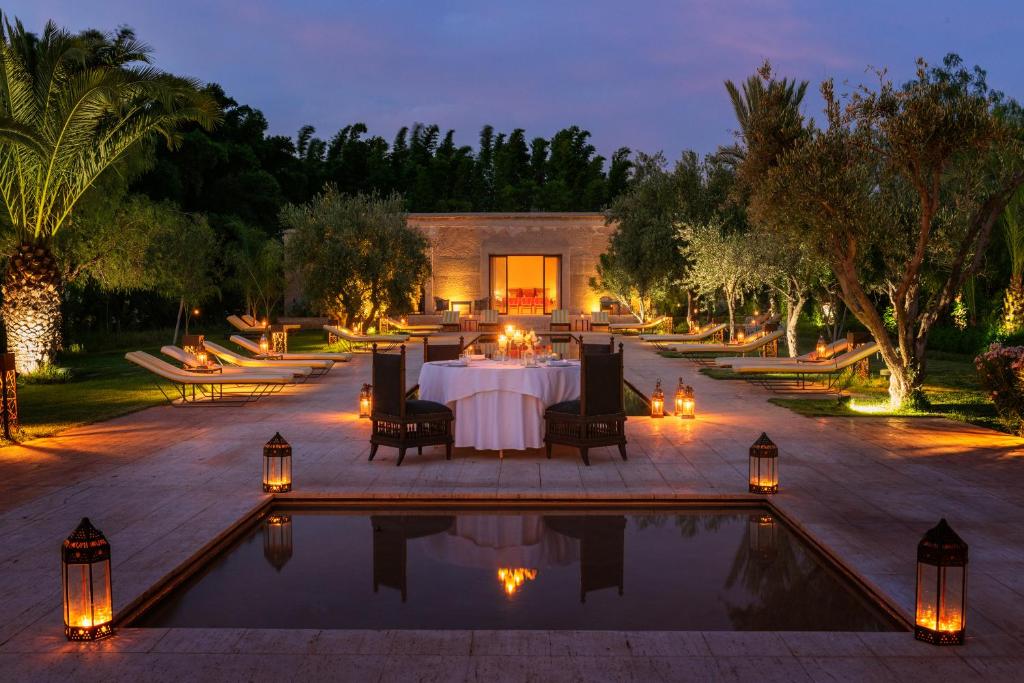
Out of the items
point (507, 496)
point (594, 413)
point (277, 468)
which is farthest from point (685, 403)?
point (277, 468)

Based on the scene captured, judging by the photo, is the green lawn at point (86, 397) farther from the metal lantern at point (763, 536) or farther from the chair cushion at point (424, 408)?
the metal lantern at point (763, 536)

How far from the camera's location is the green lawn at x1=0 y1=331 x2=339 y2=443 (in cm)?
1047

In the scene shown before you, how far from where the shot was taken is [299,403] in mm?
11852

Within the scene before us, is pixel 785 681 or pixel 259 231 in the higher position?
pixel 259 231

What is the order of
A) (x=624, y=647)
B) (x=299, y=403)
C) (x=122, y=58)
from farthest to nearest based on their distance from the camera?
(x=122, y=58) → (x=299, y=403) → (x=624, y=647)

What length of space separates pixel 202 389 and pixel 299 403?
2.42m

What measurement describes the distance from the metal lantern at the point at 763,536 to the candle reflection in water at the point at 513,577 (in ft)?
4.37

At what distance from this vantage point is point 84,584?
373 cm

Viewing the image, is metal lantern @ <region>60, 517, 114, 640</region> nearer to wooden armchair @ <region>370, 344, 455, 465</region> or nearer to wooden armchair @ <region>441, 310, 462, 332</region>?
wooden armchair @ <region>370, 344, 455, 465</region>

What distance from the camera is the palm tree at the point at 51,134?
13055 millimetres

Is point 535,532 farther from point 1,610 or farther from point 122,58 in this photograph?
point 122,58

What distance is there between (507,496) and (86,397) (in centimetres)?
905

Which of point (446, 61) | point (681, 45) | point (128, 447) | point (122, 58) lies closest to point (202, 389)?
point (128, 447)

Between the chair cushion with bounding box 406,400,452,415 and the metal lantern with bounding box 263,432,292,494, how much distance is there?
1392 mm
